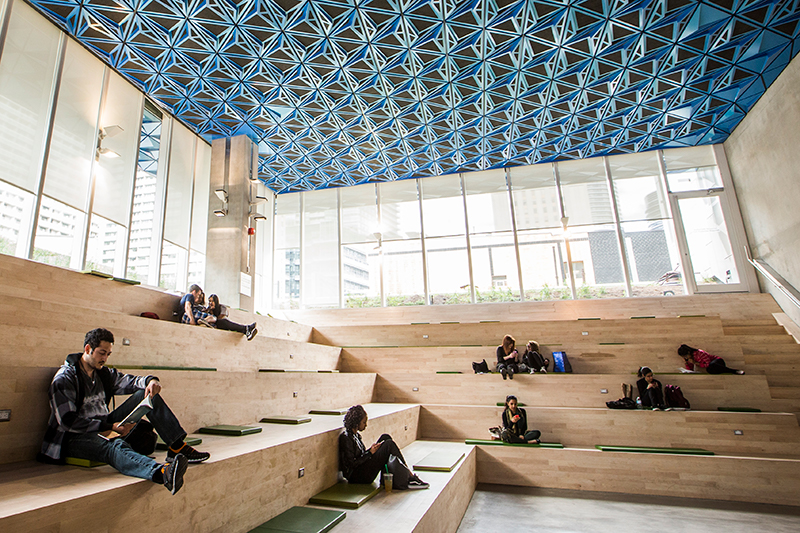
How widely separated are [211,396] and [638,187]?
15.0 metres

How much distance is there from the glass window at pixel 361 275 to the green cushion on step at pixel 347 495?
→ 36.3 feet

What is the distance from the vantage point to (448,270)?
15.6 m

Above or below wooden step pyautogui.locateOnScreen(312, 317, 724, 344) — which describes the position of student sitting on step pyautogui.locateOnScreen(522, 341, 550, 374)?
below

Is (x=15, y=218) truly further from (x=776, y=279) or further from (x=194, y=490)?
(x=776, y=279)

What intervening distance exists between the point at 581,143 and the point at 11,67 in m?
14.9

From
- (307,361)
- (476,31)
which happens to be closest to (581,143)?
(476,31)

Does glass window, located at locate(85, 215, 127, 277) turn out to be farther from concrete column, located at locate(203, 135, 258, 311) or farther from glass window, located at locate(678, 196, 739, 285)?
glass window, located at locate(678, 196, 739, 285)

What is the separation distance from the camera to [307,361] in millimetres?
9422

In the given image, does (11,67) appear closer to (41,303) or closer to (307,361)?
(41,303)

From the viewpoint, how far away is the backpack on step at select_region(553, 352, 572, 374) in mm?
9617

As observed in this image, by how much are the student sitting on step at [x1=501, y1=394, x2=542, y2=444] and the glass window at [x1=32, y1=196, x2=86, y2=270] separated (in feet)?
30.4

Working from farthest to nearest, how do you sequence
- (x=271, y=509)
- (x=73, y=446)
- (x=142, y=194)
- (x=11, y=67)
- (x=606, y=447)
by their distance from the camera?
1. (x=142, y=194)
2. (x=11, y=67)
3. (x=606, y=447)
4. (x=271, y=509)
5. (x=73, y=446)

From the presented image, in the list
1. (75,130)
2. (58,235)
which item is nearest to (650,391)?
(58,235)

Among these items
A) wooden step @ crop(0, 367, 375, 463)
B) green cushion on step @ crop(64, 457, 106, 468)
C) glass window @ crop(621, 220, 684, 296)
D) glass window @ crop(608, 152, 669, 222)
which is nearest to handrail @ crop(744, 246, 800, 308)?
glass window @ crop(621, 220, 684, 296)
